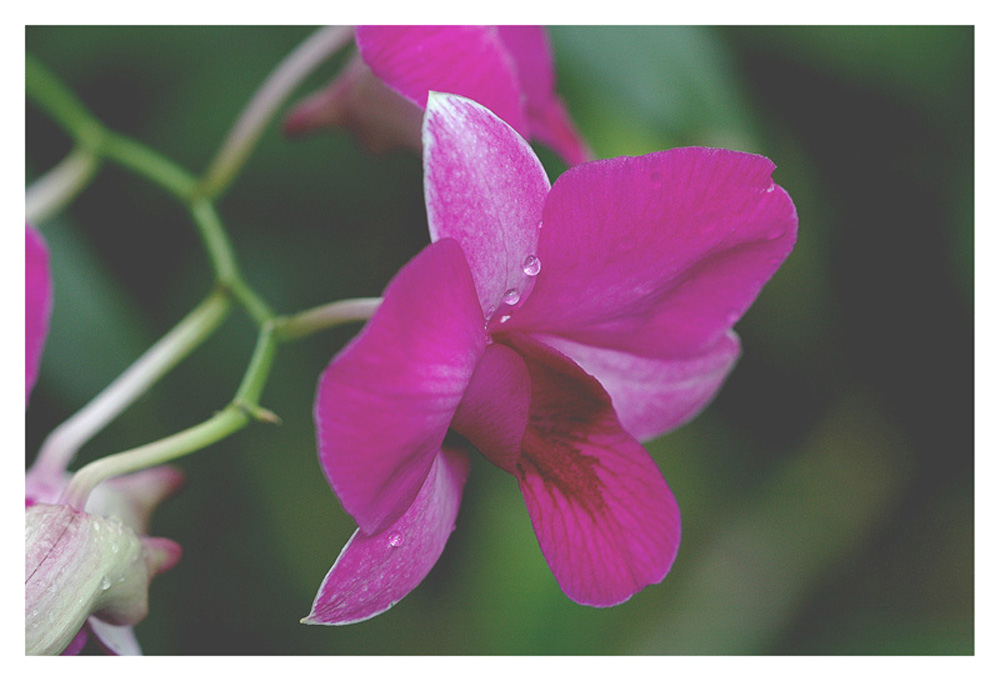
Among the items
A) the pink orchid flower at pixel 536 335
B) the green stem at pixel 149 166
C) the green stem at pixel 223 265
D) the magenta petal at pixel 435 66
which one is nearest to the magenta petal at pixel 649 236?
the pink orchid flower at pixel 536 335

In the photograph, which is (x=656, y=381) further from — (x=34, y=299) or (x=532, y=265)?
(x=34, y=299)

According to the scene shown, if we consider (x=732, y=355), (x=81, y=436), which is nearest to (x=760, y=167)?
(x=732, y=355)

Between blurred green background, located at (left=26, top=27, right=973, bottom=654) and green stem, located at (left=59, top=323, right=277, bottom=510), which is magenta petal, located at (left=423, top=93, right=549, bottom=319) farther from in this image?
blurred green background, located at (left=26, top=27, right=973, bottom=654)

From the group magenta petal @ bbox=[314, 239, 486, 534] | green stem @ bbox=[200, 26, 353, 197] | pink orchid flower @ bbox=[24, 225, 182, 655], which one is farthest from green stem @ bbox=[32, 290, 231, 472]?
magenta petal @ bbox=[314, 239, 486, 534]
